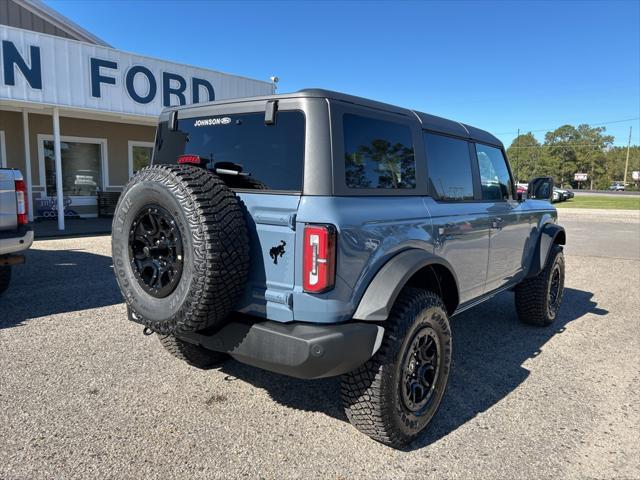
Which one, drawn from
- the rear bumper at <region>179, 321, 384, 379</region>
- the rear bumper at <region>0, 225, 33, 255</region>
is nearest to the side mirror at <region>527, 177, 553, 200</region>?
the rear bumper at <region>179, 321, 384, 379</region>

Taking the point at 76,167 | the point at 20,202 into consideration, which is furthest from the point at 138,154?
the point at 20,202

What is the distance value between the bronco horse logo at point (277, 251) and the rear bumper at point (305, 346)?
36 cm

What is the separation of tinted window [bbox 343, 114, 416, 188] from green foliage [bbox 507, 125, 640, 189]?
3699 inches

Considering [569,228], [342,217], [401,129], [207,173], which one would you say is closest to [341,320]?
[342,217]

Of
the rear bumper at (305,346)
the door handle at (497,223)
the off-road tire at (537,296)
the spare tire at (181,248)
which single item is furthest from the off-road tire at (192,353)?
the off-road tire at (537,296)

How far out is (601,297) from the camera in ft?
21.4

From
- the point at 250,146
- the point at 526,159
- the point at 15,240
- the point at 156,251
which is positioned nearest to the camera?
the point at 156,251

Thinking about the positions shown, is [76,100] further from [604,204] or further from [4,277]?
[604,204]

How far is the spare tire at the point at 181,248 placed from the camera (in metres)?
2.33

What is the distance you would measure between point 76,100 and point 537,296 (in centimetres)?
1056

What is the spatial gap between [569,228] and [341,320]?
1596 centimetres

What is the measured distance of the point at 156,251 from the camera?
2.61 metres

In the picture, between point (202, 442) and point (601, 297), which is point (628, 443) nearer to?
point (202, 442)

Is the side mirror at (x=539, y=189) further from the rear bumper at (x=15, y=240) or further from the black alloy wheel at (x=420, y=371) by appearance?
the rear bumper at (x=15, y=240)
